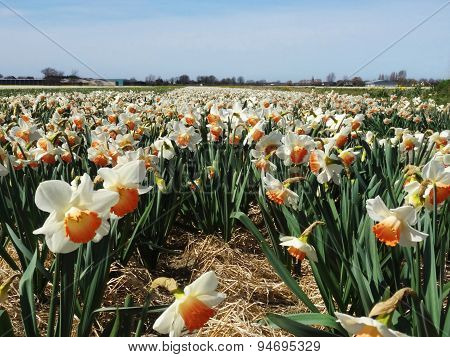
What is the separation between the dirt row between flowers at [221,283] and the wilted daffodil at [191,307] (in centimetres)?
67

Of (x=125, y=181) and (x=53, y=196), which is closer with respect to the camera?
(x=53, y=196)

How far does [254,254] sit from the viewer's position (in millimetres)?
3518

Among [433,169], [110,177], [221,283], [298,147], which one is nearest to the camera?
[110,177]

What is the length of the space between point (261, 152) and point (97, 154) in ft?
3.89

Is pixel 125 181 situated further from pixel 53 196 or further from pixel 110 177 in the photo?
pixel 53 196

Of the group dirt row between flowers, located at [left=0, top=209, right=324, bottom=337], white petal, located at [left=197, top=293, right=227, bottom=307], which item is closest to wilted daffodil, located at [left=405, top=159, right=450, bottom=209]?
dirt row between flowers, located at [left=0, top=209, right=324, bottom=337]

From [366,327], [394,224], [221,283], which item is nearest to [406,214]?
[394,224]

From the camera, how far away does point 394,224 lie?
5.63ft

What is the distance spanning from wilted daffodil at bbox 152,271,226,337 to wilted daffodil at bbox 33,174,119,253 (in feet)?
1.05

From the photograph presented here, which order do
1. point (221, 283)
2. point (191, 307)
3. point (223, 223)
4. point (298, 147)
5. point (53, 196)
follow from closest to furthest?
point (191, 307) < point (53, 196) < point (221, 283) < point (298, 147) < point (223, 223)

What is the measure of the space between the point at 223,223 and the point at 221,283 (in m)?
0.66

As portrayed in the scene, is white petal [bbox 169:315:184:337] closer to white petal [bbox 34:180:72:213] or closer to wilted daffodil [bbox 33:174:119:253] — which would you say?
wilted daffodil [bbox 33:174:119:253]
